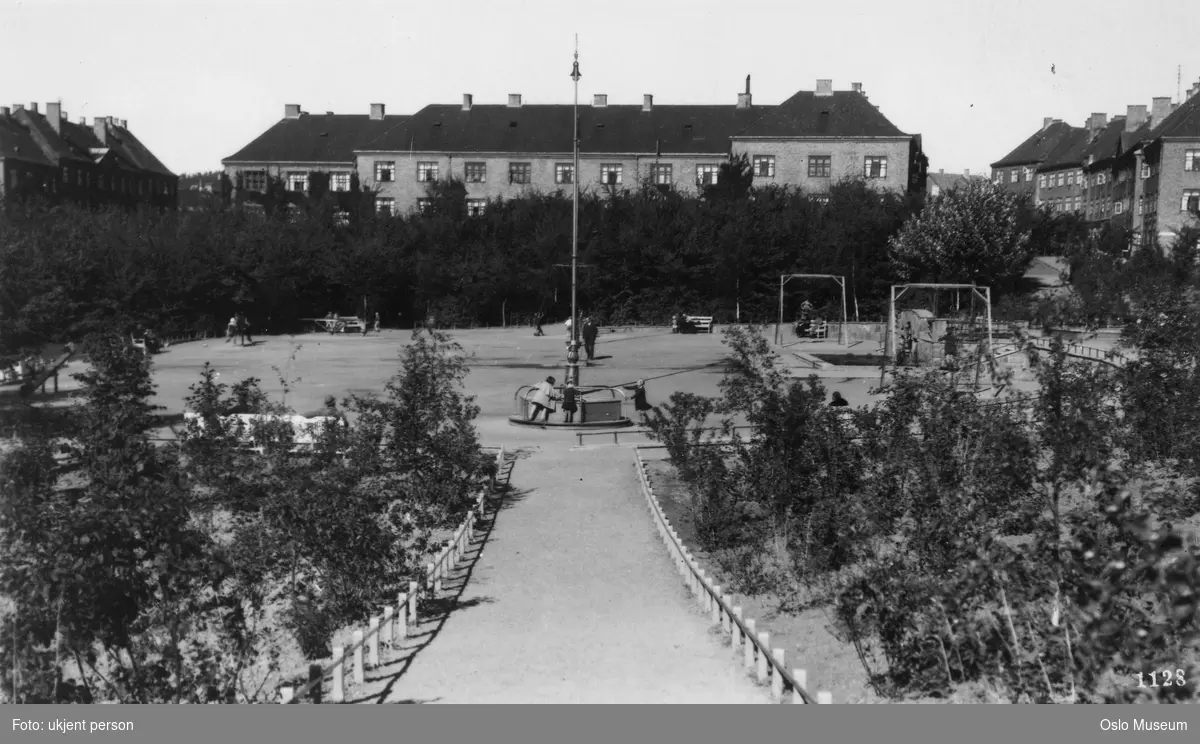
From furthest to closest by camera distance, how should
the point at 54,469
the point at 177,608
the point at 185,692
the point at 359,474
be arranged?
the point at 359,474, the point at 54,469, the point at 177,608, the point at 185,692

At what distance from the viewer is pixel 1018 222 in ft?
220

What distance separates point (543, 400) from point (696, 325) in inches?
1334

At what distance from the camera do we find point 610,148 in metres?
83.8

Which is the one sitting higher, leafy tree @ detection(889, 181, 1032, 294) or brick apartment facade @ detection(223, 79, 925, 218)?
brick apartment facade @ detection(223, 79, 925, 218)

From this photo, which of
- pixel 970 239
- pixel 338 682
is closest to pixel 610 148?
pixel 970 239

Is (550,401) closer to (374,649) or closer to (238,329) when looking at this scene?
(374,649)

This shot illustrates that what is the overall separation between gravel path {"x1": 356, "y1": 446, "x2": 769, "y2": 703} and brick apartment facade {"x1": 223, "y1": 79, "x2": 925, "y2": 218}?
213ft

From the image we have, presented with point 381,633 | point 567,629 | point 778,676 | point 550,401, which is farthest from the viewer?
point 550,401

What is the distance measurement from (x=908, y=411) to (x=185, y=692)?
10.9 meters

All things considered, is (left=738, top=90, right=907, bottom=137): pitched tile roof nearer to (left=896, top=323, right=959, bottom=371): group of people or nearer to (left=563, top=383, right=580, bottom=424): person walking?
(left=896, top=323, right=959, bottom=371): group of people

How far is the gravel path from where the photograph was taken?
993 cm

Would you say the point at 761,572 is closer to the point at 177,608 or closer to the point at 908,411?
the point at 908,411

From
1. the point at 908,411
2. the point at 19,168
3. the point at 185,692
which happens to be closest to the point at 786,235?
the point at 19,168

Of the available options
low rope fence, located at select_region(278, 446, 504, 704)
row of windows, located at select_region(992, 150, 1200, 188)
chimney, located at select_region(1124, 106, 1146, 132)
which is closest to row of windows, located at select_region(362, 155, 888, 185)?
row of windows, located at select_region(992, 150, 1200, 188)
